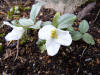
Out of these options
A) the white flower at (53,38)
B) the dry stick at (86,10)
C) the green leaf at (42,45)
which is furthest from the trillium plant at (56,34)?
the dry stick at (86,10)

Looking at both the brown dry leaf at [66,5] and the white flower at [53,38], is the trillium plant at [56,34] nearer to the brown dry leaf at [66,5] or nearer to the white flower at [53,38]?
the white flower at [53,38]

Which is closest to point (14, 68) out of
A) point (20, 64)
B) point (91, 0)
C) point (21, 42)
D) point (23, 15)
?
point (20, 64)

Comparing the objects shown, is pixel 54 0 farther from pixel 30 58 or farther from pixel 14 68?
pixel 14 68

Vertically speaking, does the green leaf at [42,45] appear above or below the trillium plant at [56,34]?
below

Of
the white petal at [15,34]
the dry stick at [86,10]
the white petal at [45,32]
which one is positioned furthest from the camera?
the dry stick at [86,10]

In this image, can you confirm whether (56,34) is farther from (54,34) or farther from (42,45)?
(42,45)

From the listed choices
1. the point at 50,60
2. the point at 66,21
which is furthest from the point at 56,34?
the point at 50,60

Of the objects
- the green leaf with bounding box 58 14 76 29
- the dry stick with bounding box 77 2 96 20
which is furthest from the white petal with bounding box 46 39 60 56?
the dry stick with bounding box 77 2 96 20

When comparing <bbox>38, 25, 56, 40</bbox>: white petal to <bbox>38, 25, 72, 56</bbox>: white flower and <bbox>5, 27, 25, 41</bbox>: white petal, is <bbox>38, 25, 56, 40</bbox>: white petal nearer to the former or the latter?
<bbox>38, 25, 72, 56</bbox>: white flower
